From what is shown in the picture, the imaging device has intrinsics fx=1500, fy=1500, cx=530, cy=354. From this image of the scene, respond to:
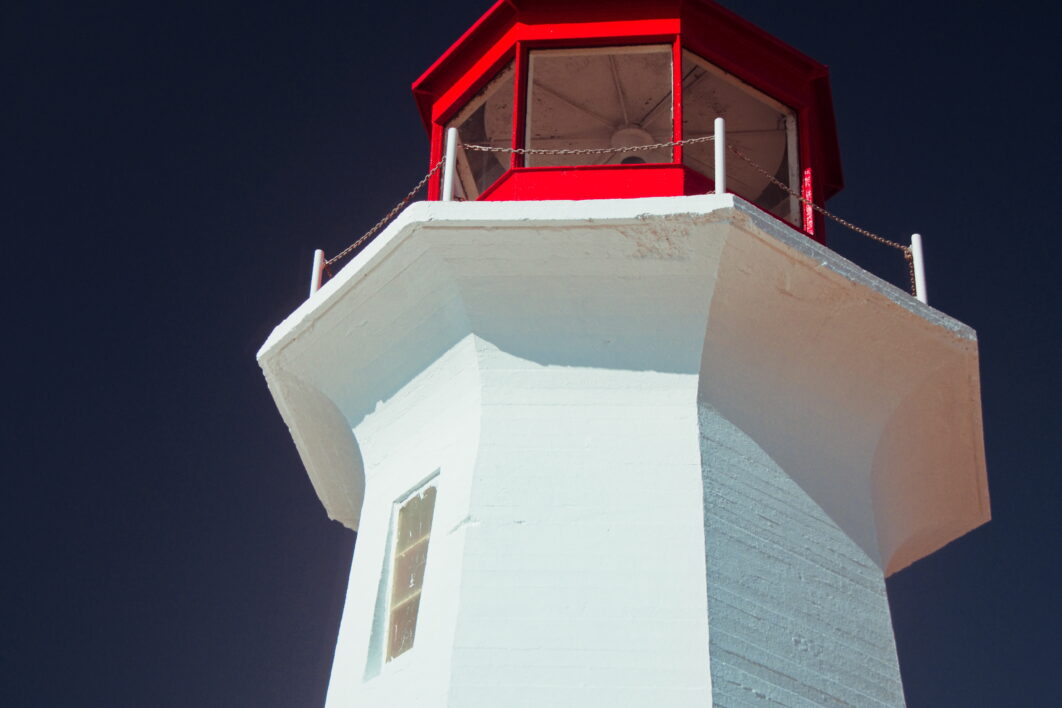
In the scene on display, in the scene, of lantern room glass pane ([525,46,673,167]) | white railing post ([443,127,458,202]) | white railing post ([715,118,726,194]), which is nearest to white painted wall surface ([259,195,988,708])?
white railing post ([715,118,726,194])

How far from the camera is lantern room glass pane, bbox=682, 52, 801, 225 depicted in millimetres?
11953

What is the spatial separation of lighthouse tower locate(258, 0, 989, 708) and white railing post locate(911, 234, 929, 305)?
9.3 inches

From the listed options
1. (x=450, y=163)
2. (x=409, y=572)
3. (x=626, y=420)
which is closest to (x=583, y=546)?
(x=626, y=420)

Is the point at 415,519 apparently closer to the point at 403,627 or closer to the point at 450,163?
the point at 403,627

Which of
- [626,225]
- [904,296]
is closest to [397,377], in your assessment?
[626,225]

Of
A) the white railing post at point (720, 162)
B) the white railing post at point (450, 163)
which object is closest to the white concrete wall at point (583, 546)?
the white railing post at point (450, 163)

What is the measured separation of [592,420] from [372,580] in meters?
1.96

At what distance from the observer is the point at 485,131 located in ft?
42.9

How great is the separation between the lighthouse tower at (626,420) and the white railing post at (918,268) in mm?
A: 237

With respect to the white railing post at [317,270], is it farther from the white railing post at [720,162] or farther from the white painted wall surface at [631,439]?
the white railing post at [720,162]

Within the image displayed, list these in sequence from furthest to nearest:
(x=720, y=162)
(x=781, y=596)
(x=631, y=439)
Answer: (x=720, y=162)
(x=631, y=439)
(x=781, y=596)

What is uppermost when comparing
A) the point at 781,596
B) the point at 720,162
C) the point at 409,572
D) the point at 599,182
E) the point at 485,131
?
the point at 485,131

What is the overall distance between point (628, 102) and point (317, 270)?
134 inches

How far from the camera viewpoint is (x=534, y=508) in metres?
9.56
